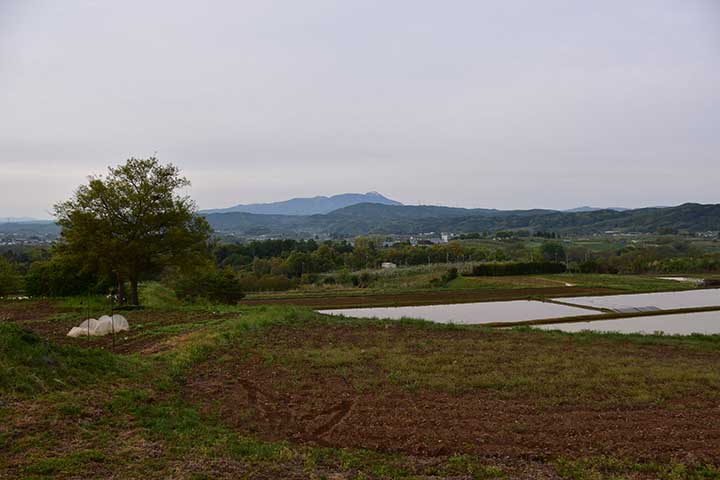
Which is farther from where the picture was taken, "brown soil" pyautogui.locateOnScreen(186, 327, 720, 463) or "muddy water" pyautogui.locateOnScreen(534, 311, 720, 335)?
"muddy water" pyautogui.locateOnScreen(534, 311, 720, 335)

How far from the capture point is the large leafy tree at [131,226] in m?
21.9

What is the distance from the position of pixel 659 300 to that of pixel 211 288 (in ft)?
108

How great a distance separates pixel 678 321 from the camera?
24.8 meters

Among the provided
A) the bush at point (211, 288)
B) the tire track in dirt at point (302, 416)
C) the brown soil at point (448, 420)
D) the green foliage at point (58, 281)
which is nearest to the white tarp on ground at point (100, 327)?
the brown soil at point (448, 420)

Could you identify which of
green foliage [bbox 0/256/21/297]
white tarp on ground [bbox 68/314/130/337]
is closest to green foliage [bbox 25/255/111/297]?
green foliage [bbox 0/256/21/297]

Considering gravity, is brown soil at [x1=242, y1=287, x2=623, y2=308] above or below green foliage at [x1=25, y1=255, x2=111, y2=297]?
below

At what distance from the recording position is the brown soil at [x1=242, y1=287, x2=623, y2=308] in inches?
1359

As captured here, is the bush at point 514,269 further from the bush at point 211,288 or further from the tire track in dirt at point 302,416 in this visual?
the tire track in dirt at point 302,416

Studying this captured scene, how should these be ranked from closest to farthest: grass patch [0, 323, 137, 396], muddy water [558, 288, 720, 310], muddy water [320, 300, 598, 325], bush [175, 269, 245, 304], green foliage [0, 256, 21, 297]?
grass patch [0, 323, 137, 396] → muddy water [320, 300, 598, 325] → muddy water [558, 288, 720, 310] → green foliage [0, 256, 21, 297] → bush [175, 269, 245, 304]

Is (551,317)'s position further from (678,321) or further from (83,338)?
(83,338)

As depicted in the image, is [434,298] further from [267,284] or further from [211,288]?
[267,284]

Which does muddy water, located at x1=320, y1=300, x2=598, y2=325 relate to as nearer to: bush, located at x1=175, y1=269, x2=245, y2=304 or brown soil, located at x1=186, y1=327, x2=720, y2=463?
bush, located at x1=175, y1=269, x2=245, y2=304

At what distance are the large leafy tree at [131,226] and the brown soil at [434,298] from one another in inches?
489

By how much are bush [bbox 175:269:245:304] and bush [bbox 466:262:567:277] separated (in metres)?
34.9
